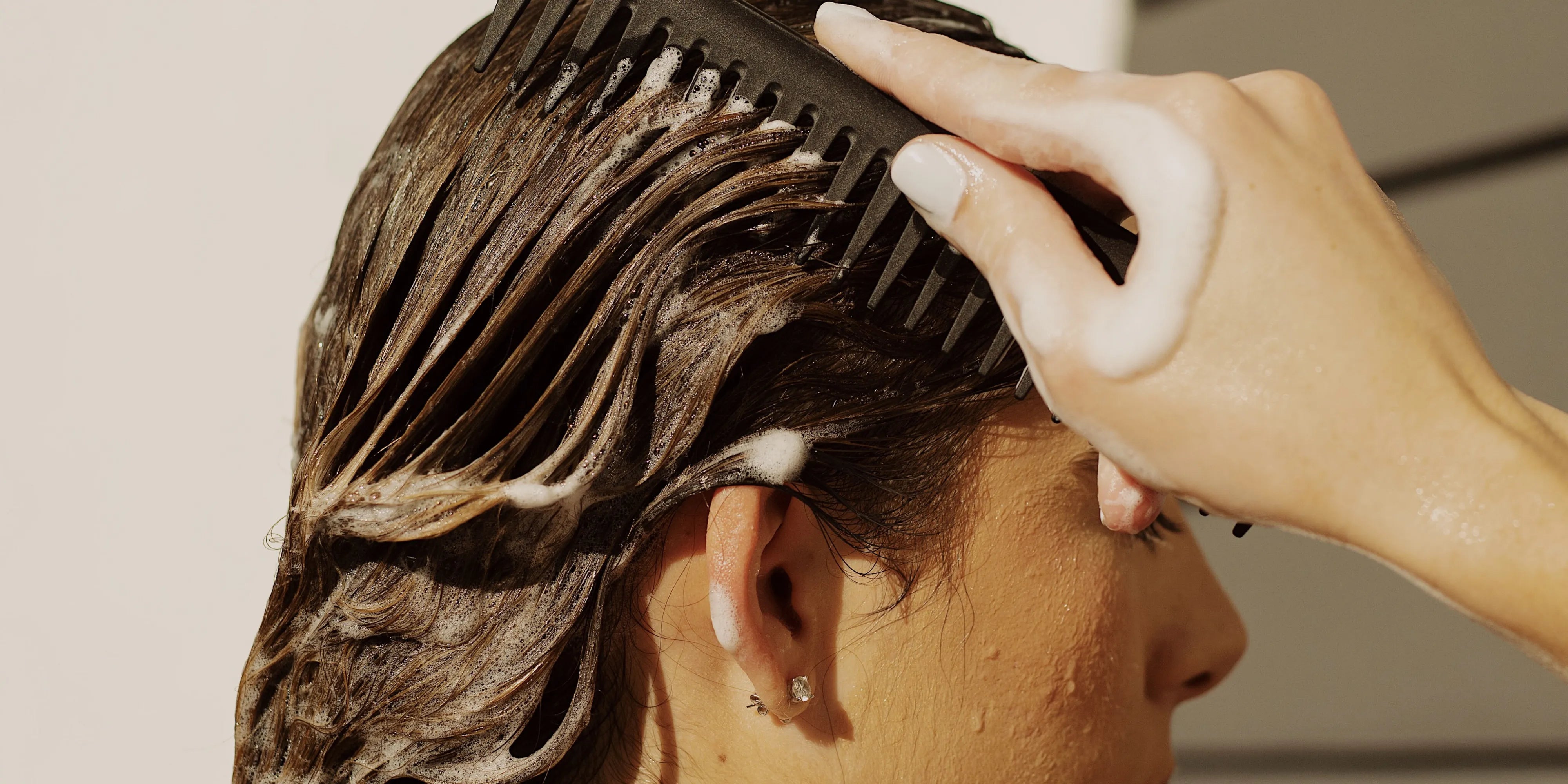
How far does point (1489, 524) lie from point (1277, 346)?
4.6 inches

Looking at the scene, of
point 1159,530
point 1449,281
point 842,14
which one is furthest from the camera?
point 1449,281

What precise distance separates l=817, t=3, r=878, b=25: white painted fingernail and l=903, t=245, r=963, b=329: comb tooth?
0.14m

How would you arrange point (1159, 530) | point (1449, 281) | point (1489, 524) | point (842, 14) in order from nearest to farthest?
point (1489, 524)
point (842, 14)
point (1159, 530)
point (1449, 281)

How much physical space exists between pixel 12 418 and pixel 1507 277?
1592 mm

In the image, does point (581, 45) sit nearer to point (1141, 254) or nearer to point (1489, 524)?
point (1141, 254)

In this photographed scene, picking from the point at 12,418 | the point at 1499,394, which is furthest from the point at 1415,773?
the point at 12,418

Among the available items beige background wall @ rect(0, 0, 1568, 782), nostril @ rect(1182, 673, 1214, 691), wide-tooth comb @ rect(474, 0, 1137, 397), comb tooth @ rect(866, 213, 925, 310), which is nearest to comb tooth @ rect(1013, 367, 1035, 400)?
wide-tooth comb @ rect(474, 0, 1137, 397)

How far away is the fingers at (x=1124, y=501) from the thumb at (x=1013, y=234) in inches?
5.0

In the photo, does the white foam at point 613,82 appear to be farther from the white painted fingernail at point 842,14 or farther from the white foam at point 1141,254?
the white foam at point 1141,254

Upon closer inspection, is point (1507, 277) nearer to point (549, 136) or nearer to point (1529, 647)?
point (1529, 647)

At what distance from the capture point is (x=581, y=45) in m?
0.62

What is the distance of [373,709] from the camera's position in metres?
0.69

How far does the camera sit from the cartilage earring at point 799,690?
63 centimetres

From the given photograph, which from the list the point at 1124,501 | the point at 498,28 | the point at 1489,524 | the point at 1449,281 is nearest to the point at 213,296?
the point at 498,28
